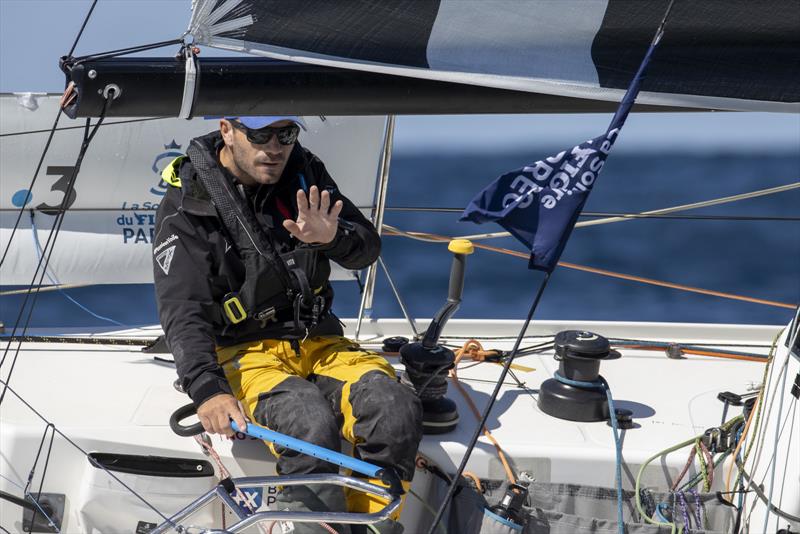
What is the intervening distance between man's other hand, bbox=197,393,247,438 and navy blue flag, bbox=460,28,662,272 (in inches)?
28.2

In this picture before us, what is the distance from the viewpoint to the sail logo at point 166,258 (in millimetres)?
2486

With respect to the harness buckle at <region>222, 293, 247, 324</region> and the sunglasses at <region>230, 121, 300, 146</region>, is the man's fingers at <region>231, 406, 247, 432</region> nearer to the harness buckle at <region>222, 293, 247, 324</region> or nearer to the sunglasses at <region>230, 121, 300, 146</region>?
the harness buckle at <region>222, 293, 247, 324</region>

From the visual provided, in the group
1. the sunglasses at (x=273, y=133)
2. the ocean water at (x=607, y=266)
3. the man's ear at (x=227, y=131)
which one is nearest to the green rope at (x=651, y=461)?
the sunglasses at (x=273, y=133)

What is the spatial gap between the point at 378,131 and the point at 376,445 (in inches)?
67.8

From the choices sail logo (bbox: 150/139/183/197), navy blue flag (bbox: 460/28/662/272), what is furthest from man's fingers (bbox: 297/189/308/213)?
sail logo (bbox: 150/139/183/197)

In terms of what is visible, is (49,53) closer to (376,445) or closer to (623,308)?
(376,445)

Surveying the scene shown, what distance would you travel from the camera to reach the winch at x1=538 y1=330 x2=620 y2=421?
2688 mm

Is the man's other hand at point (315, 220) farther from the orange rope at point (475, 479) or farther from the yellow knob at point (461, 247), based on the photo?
the orange rope at point (475, 479)

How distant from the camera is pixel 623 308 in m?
10.2

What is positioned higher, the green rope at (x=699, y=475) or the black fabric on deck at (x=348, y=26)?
the black fabric on deck at (x=348, y=26)

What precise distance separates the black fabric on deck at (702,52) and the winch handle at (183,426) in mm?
1232

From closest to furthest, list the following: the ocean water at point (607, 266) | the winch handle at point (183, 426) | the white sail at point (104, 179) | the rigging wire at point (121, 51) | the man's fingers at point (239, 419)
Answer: the rigging wire at point (121, 51)
the man's fingers at point (239, 419)
the winch handle at point (183, 426)
the white sail at point (104, 179)
the ocean water at point (607, 266)

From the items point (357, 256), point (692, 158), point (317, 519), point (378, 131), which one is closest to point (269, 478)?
point (317, 519)

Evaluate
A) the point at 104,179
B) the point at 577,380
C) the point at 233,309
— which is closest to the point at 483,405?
the point at 577,380
